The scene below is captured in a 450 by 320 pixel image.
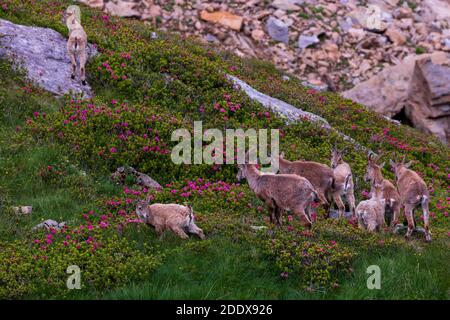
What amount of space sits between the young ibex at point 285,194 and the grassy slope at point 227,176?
0.64 metres

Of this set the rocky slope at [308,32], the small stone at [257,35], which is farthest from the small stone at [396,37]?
the small stone at [257,35]

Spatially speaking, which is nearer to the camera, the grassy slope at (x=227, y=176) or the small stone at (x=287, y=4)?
the grassy slope at (x=227, y=176)

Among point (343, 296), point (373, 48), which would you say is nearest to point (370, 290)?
point (343, 296)

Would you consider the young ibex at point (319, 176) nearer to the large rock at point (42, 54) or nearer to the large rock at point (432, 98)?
the large rock at point (42, 54)

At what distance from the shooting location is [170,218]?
1364 centimetres

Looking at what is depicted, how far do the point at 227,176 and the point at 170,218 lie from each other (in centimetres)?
446

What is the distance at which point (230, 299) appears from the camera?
1166 cm

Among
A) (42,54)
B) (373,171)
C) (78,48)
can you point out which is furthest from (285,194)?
(42,54)

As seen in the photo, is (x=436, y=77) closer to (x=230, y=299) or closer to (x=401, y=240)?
(x=401, y=240)

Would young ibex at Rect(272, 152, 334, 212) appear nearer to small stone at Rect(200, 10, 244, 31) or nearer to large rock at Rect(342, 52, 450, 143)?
large rock at Rect(342, 52, 450, 143)

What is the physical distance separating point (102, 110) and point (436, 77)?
1678cm

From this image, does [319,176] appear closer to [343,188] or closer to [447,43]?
[343,188]

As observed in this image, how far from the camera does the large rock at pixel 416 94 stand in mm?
30094

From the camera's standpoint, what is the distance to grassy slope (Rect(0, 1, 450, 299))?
39.9ft
